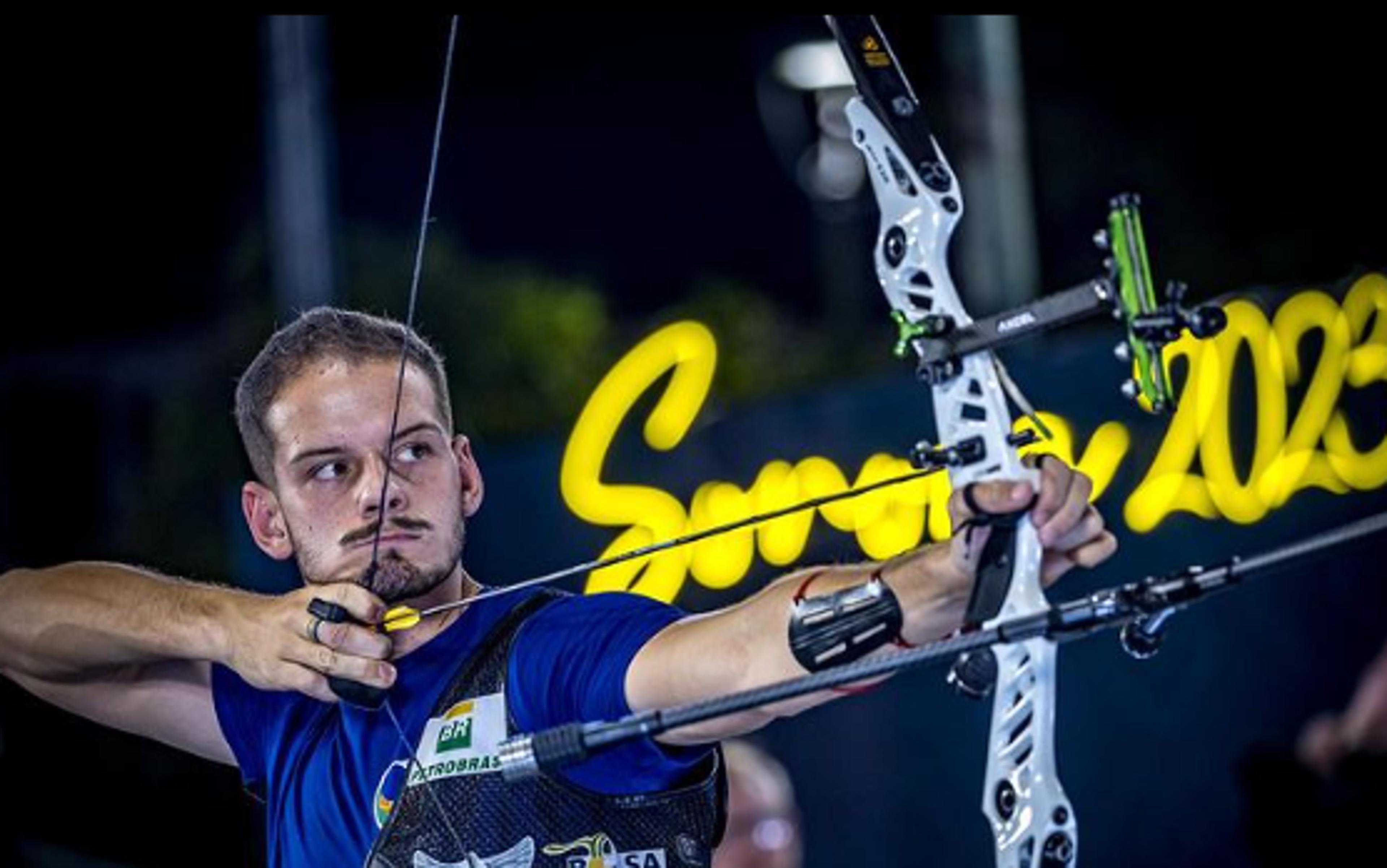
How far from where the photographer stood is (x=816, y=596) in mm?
2164

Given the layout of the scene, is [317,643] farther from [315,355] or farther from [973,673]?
[973,673]

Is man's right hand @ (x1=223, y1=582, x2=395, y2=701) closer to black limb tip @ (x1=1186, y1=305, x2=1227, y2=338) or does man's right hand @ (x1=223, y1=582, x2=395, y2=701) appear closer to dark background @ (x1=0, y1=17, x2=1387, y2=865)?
black limb tip @ (x1=1186, y1=305, x2=1227, y2=338)

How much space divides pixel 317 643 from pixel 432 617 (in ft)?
0.70

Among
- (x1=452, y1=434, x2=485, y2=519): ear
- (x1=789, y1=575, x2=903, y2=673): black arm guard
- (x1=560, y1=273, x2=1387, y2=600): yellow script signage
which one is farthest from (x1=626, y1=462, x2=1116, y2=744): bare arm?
(x1=560, y1=273, x2=1387, y2=600): yellow script signage

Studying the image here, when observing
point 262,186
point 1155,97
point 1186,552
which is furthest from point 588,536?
point 262,186

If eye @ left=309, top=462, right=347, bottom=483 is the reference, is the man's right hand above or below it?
below

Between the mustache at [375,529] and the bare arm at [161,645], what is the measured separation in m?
0.12

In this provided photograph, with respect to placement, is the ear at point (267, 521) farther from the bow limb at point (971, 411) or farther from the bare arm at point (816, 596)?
the bow limb at point (971, 411)

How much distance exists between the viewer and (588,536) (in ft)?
17.7

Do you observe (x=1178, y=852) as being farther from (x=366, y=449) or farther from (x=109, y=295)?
(x=109, y=295)

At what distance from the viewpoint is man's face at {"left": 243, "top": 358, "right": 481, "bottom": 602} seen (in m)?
2.60

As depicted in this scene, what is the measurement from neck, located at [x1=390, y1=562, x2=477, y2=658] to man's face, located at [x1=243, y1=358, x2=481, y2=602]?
2cm

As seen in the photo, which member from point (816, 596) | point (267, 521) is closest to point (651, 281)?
point (267, 521)

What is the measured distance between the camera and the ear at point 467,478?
2.76 meters
